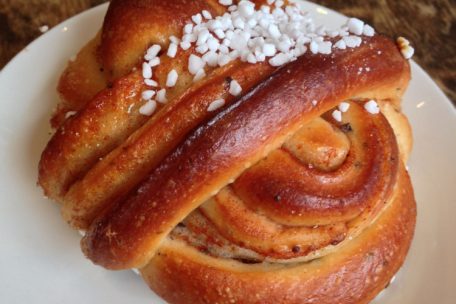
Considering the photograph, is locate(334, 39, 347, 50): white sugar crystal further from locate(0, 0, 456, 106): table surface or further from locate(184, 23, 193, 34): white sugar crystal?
locate(0, 0, 456, 106): table surface

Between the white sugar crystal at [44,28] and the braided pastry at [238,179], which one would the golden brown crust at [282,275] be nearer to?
the braided pastry at [238,179]

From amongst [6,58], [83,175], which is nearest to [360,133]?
[83,175]

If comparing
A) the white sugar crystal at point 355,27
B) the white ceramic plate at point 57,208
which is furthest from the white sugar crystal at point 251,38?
the white ceramic plate at point 57,208

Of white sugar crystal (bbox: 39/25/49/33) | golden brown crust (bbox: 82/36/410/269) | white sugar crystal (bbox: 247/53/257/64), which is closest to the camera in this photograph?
golden brown crust (bbox: 82/36/410/269)

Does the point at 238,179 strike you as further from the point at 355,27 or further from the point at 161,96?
the point at 355,27

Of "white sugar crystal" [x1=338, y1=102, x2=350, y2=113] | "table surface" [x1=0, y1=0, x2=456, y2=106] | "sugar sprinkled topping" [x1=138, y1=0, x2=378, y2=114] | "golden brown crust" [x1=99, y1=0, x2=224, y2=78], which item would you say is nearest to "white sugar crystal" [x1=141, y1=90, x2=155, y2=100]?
"sugar sprinkled topping" [x1=138, y1=0, x2=378, y2=114]

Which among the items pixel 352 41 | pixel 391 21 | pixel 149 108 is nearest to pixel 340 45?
pixel 352 41
